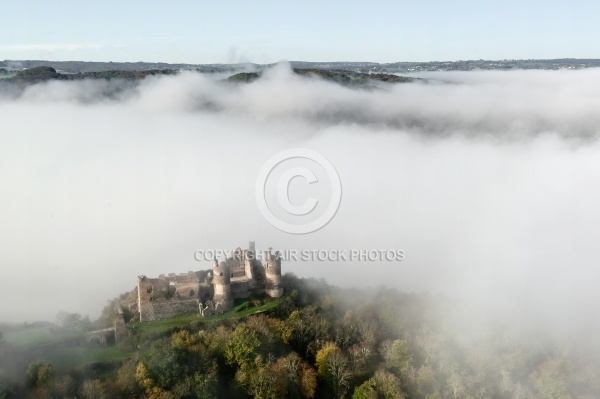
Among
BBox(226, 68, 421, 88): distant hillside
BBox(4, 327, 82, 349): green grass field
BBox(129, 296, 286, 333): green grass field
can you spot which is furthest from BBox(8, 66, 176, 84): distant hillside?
BBox(129, 296, 286, 333): green grass field

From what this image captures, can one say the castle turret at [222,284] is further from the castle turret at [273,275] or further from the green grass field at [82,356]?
the green grass field at [82,356]

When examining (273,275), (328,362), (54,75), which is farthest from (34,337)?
(54,75)

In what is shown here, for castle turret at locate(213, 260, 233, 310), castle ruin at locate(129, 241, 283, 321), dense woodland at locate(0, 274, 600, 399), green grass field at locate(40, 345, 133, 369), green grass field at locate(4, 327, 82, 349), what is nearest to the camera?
dense woodland at locate(0, 274, 600, 399)

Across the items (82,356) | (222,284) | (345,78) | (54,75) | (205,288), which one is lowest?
(82,356)

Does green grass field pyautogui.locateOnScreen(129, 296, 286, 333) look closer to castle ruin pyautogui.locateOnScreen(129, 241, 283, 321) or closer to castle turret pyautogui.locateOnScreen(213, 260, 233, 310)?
castle ruin pyautogui.locateOnScreen(129, 241, 283, 321)

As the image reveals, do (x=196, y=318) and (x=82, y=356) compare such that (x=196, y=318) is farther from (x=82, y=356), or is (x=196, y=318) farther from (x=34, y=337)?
(x=34, y=337)

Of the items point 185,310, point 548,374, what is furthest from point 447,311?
point 185,310

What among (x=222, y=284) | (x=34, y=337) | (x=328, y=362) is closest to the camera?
(x=34, y=337)

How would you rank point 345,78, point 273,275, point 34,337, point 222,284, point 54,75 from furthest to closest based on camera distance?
point 345,78
point 54,75
point 273,275
point 222,284
point 34,337

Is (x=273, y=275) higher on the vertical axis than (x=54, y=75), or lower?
lower
